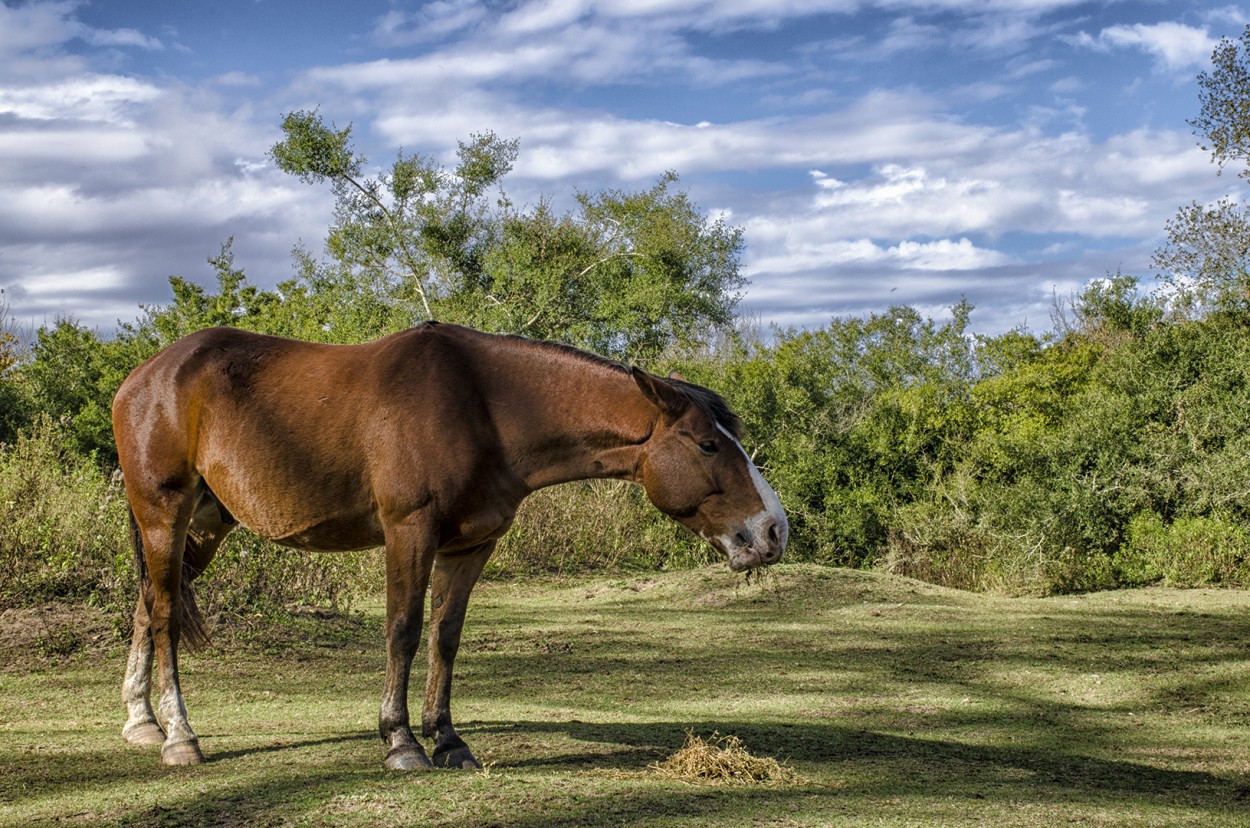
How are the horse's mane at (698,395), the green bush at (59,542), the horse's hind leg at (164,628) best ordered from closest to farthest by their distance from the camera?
the horse's mane at (698,395) < the horse's hind leg at (164,628) < the green bush at (59,542)

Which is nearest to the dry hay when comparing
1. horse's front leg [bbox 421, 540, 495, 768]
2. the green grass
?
the green grass

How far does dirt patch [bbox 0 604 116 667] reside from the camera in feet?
29.5

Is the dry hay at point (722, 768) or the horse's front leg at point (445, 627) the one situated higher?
the horse's front leg at point (445, 627)

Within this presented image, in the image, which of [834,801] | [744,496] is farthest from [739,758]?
[744,496]

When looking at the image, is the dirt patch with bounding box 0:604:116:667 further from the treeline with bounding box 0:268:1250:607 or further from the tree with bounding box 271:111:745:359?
the tree with bounding box 271:111:745:359

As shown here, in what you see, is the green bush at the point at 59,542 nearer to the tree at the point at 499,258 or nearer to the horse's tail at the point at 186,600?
the horse's tail at the point at 186,600

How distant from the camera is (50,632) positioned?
9.21 meters

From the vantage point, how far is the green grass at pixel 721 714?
176 inches

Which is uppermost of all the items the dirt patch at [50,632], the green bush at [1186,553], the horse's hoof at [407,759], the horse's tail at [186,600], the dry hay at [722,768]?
the horse's tail at [186,600]

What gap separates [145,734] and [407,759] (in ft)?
5.90

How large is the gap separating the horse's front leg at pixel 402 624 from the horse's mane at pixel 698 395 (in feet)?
3.50

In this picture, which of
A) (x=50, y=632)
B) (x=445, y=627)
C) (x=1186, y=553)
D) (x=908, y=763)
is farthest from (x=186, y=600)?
(x=1186, y=553)

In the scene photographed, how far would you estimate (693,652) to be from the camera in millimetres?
9664

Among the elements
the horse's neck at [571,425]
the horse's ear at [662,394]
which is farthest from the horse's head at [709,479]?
the horse's neck at [571,425]
